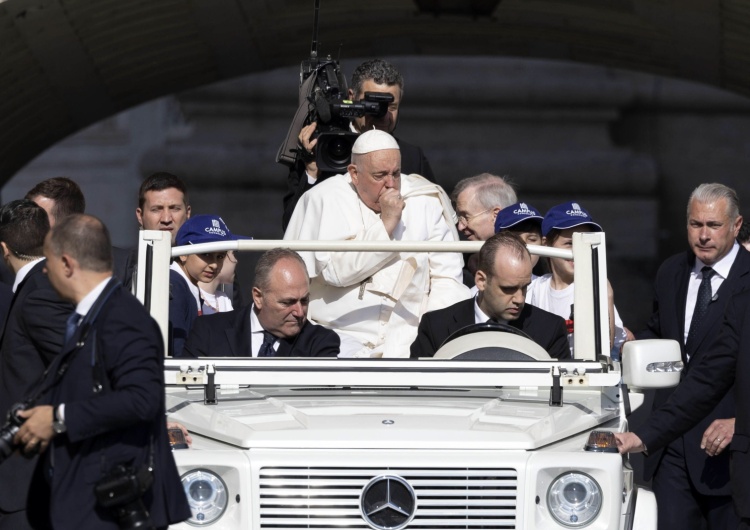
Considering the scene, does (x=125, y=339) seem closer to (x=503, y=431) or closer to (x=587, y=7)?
(x=503, y=431)

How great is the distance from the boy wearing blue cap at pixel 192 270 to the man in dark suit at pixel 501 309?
1110 mm

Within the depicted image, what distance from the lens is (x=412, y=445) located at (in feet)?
18.4

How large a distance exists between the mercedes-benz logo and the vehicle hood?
14 centimetres

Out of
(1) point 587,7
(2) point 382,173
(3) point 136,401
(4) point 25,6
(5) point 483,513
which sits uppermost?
(1) point 587,7

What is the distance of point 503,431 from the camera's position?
570 centimetres

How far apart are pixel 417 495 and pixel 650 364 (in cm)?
114

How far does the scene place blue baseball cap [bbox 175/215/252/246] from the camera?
7746 mm

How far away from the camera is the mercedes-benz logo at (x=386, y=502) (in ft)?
18.1

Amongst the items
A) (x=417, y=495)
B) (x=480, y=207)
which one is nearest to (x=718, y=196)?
(x=480, y=207)

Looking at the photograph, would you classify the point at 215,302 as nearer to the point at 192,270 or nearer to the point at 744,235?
the point at 192,270

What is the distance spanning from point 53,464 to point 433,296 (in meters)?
3.03

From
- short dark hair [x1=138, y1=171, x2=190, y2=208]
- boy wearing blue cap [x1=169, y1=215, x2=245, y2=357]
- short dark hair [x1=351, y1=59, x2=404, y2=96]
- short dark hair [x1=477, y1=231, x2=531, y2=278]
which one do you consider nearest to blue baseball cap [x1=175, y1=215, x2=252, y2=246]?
boy wearing blue cap [x1=169, y1=215, x2=245, y2=357]

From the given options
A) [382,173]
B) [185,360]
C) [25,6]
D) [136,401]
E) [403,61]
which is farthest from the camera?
[403,61]

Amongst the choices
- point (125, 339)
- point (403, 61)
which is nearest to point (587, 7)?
point (403, 61)
